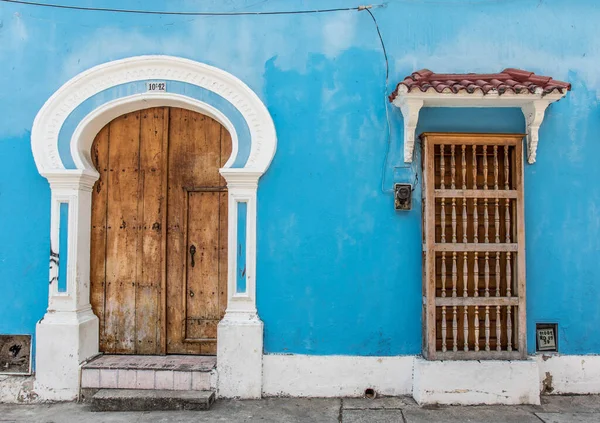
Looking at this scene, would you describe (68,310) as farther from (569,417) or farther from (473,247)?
(569,417)

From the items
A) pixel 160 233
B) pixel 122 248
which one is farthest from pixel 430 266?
pixel 122 248

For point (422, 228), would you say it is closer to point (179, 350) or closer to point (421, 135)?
point (421, 135)

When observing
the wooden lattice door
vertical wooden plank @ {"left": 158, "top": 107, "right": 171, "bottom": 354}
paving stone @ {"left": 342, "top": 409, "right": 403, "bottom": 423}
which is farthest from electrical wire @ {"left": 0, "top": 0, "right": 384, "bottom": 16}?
paving stone @ {"left": 342, "top": 409, "right": 403, "bottom": 423}

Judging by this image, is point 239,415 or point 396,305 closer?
point 239,415

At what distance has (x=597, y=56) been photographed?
186 inches

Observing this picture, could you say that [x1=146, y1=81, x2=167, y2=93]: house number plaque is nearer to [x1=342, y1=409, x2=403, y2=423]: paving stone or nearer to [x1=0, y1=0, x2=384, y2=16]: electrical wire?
[x1=0, y1=0, x2=384, y2=16]: electrical wire

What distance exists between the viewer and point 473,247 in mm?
4465

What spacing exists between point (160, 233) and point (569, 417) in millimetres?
3899

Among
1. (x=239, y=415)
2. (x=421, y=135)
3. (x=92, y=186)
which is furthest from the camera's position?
(x=92, y=186)

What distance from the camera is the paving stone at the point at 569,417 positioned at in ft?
13.2

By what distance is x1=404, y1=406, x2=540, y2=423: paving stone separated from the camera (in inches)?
159

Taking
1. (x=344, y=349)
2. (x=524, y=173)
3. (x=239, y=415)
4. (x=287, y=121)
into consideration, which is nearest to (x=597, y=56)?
(x=524, y=173)

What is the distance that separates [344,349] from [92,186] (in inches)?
112

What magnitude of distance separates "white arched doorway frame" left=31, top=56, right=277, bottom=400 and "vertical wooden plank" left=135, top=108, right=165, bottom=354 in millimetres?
399
